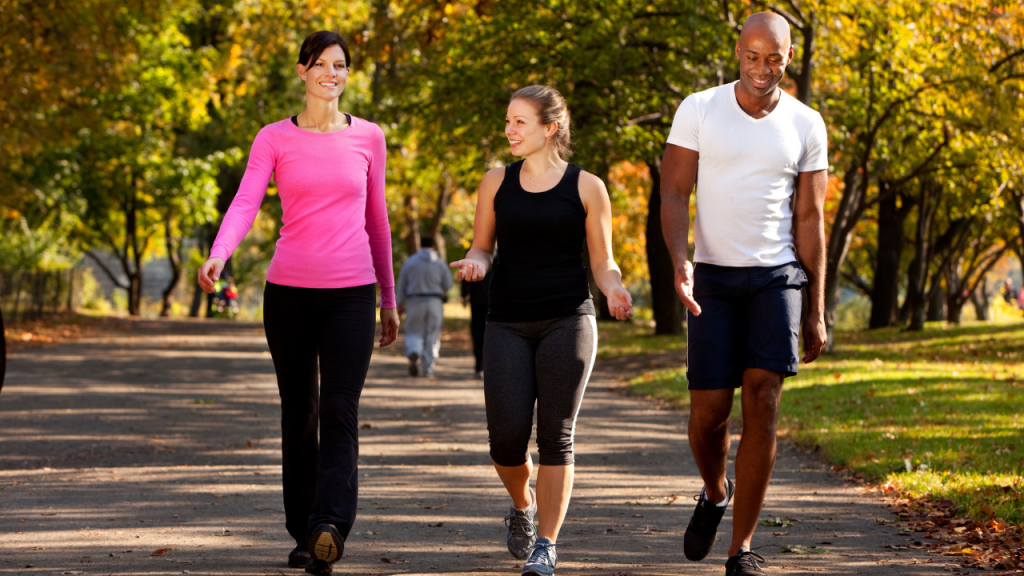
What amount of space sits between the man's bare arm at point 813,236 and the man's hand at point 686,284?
491 mm

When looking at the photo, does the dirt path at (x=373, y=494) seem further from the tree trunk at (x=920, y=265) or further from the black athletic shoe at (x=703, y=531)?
the tree trunk at (x=920, y=265)

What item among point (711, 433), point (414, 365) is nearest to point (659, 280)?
point (414, 365)

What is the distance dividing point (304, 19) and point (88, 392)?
31.6 ft

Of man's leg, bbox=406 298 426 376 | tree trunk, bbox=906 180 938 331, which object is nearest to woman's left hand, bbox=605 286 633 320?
man's leg, bbox=406 298 426 376

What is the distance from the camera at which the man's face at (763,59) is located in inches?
173

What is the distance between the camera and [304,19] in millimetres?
20453

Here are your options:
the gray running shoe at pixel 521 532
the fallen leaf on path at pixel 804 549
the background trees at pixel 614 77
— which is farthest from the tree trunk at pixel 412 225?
the gray running shoe at pixel 521 532

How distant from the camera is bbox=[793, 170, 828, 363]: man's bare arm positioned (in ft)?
14.7

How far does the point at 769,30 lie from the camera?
4.40 m

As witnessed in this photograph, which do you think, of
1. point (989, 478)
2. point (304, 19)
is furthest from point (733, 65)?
point (989, 478)

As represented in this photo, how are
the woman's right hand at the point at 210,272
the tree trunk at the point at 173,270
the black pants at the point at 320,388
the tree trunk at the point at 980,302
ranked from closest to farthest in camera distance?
the woman's right hand at the point at 210,272, the black pants at the point at 320,388, the tree trunk at the point at 173,270, the tree trunk at the point at 980,302

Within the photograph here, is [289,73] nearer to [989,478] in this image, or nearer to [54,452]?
[54,452]

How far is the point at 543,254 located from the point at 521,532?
123cm

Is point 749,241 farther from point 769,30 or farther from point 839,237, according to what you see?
point 839,237
